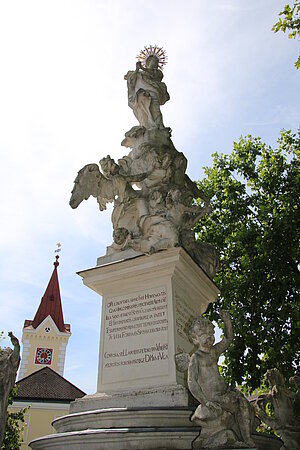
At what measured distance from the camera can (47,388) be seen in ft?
117

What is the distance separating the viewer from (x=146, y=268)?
21.1ft

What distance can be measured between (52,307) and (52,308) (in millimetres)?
164

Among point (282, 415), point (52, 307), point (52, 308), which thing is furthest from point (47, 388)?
point (282, 415)

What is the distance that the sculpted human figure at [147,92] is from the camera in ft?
29.4

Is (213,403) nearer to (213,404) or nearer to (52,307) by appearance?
(213,404)

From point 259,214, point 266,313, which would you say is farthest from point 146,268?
point 259,214

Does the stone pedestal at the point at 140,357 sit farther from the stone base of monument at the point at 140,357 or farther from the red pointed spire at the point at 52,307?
the red pointed spire at the point at 52,307

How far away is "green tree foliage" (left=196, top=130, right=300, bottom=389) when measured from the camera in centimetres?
1182

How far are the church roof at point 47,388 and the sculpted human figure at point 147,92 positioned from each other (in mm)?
30227

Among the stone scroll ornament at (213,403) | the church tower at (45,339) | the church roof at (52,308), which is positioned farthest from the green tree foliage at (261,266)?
the church roof at (52,308)

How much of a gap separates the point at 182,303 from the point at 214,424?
235cm

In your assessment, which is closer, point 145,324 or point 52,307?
point 145,324

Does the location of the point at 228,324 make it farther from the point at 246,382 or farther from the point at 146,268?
the point at 246,382

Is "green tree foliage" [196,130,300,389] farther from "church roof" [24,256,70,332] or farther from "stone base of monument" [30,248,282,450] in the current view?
"church roof" [24,256,70,332]
